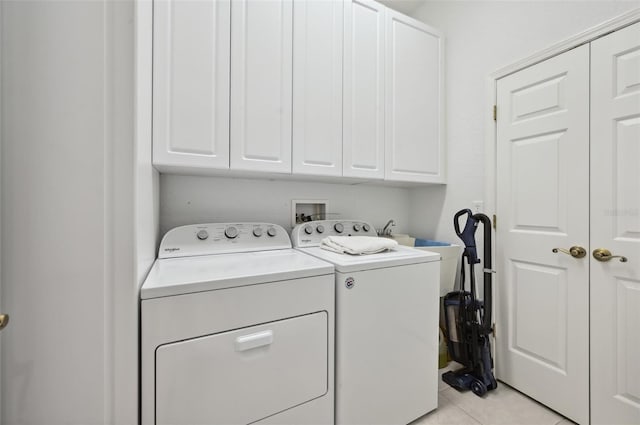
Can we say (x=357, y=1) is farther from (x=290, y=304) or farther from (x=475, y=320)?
(x=475, y=320)

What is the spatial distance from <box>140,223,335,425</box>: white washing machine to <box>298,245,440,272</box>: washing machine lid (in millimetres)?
88

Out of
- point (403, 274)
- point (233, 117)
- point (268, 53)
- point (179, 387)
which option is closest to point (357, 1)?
point (268, 53)

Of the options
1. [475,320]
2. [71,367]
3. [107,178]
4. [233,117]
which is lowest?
[475,320]

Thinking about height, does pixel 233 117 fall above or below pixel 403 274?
above

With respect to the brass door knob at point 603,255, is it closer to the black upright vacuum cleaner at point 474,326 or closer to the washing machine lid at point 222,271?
the black upright vacuum cleaner at point 474,326

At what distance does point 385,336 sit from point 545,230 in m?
1.17

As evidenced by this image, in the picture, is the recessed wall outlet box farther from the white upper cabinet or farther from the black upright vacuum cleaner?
the black upright vacuum cleaner

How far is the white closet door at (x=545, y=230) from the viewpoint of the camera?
1448mm

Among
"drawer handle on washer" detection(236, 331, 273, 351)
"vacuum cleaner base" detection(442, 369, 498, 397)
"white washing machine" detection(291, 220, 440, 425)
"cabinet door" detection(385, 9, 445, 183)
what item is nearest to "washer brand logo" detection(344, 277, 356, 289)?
"white washing machine" detection(291, 220, 440, 425)

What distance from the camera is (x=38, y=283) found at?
725 mm

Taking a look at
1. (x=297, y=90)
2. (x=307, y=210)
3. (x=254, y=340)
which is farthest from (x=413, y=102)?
(x=254, y=340)

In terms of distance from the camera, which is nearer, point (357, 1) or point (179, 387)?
point (179, 387)

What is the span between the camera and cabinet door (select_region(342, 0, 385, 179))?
1.76 meters

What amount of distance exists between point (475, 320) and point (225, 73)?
80.5 inches
